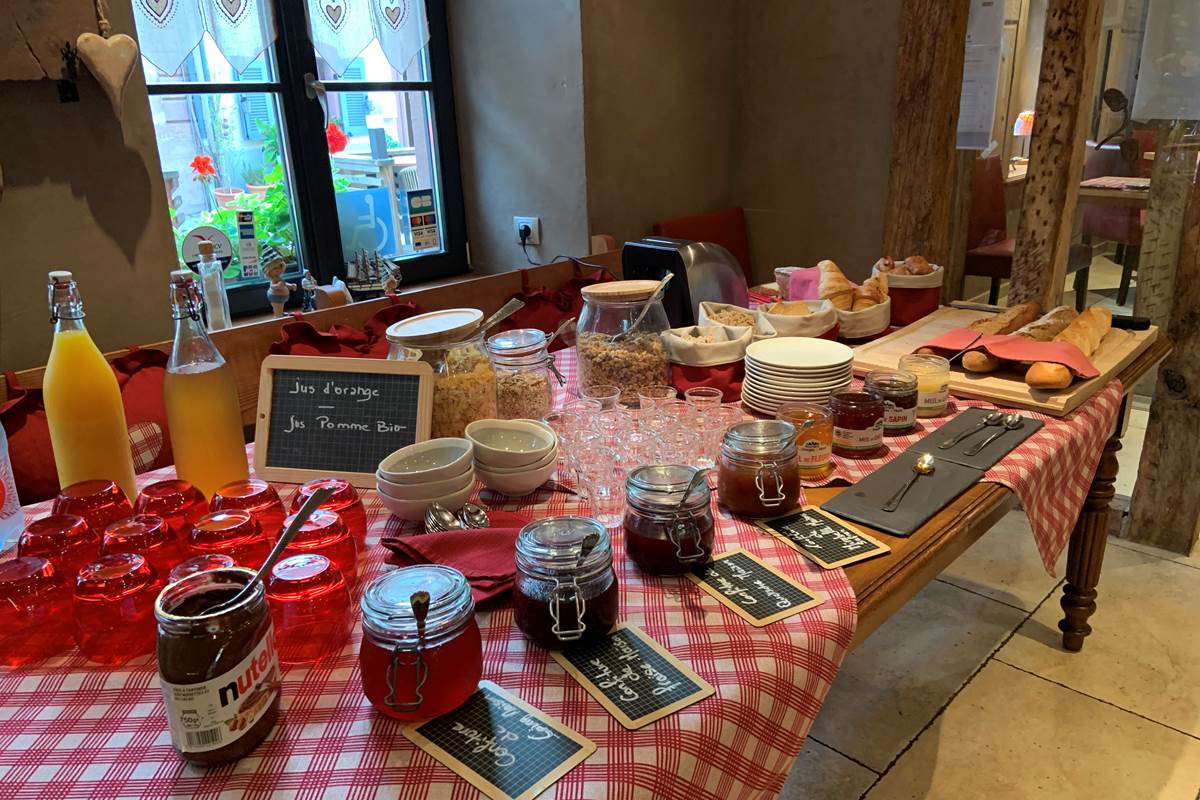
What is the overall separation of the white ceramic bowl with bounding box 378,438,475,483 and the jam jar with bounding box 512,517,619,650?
0.88ft

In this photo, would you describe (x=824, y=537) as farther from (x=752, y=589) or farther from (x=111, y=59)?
(x=111, y=59)

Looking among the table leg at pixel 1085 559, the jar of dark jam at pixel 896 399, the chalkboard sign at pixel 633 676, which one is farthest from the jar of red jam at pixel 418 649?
the table leg at pixel 1085 559

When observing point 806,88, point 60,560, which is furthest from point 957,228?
point 60,560

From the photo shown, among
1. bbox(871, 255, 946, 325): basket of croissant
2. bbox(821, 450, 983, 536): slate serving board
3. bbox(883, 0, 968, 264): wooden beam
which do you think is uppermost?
bbox(883, 0, 968, 264): wooden beam

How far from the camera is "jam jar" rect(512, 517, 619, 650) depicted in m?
0.85

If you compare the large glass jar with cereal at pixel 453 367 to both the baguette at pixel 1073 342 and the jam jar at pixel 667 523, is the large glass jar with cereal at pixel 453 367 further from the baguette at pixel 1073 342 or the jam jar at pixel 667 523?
the baguette at pixel 1073 342

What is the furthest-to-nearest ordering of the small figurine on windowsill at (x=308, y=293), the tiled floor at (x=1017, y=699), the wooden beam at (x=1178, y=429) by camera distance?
the small figurine on windowsill at (x=308, y=293) < the wooden beam at (x=1178, y=429) < the tiled floor at (x=1017, y=699)

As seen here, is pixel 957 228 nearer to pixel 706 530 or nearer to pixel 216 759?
pixel 706 530

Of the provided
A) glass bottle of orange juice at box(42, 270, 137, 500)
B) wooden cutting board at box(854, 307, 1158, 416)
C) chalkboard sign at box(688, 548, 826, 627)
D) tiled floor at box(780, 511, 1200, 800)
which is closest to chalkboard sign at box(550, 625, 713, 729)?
chalkboard sign at box(688, 548, 826, 627)

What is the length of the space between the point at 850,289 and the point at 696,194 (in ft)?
6.01

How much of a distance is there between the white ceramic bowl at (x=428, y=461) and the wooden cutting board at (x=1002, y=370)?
91cm

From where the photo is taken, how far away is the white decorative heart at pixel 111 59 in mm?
2076

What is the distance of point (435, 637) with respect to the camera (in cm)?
75

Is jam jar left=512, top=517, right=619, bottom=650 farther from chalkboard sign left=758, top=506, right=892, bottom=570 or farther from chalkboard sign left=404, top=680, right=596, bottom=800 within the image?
chalkboard sign left=758, top=506, right=892, bottom=570
